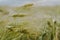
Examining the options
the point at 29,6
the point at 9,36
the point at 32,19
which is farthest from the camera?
the point at 29,6

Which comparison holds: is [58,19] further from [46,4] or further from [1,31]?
[1,31]

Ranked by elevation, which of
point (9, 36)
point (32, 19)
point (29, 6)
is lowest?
point (9, 36)

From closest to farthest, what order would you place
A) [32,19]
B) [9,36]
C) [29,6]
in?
[9,36], [32,19], [29,6]

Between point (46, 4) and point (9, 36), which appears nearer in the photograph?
point (9, 36)

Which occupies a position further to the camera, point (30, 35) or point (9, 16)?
point (9, 16)

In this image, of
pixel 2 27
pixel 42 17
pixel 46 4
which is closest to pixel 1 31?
pixel 2 27

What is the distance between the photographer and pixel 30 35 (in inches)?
33.5

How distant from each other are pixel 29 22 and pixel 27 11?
0.43 feet

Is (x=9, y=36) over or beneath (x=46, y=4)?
beneath

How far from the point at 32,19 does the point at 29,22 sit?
4cm

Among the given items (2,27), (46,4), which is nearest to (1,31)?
(2,27)

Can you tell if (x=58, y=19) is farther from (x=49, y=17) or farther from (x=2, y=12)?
(x=2, y=12)

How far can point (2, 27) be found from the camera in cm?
89

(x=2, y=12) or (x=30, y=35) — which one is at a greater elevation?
(x=2, y=12)
